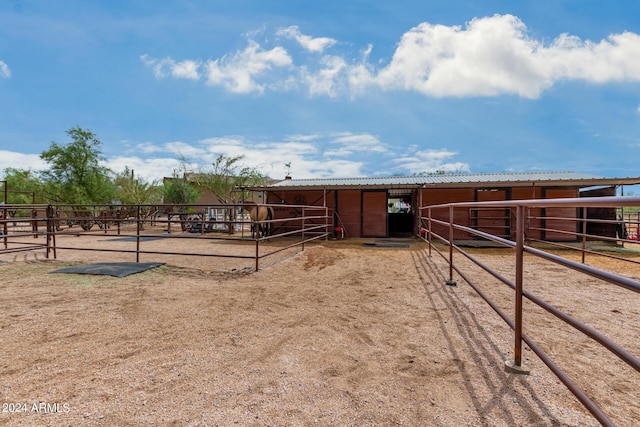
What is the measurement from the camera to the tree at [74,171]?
50.1ft

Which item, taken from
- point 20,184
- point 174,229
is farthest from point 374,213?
point 20,184

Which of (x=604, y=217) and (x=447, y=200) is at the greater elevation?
(x=447, y=200)

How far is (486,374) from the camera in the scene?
1.86 m

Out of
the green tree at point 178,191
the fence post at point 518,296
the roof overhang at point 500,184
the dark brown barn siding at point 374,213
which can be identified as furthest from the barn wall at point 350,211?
the green tree at point 178,191

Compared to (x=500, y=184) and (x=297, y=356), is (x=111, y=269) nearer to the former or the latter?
(x=297, y=356)

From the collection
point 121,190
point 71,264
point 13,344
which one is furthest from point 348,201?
point 121,190

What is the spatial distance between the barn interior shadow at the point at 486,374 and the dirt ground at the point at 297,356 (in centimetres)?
1

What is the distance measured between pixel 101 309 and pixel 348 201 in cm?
913

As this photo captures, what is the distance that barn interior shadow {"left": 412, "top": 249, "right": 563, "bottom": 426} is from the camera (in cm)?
151

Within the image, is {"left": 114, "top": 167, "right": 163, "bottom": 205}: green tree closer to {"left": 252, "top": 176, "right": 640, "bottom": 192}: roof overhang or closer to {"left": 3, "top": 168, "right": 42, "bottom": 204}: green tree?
{"left": 3, "top": 168, "right": 42, "bottom": 204}: green tree

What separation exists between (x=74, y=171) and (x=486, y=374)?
20.1 m

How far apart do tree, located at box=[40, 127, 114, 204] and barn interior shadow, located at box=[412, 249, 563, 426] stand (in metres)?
18.8

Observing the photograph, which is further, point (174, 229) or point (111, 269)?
point (174, 229)

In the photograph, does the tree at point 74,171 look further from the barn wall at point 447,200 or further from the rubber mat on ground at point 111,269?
the barn wall at point 447,200
